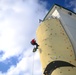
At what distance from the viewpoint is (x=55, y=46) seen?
63.7 feet

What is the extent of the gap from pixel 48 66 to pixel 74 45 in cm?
339

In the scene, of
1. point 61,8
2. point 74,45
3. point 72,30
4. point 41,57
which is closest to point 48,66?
point 41,57

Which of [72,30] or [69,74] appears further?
[72,30]

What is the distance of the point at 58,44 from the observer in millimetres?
19469

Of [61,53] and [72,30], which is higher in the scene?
[72,30]

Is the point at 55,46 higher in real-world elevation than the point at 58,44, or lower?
lower

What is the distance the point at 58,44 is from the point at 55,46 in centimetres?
37

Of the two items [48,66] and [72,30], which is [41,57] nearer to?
[48,66]

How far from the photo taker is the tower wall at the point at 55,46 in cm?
1808

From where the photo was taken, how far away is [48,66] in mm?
18922

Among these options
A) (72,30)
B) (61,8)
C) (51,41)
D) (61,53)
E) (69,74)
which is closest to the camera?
(69,74)

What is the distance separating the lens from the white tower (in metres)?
18.1

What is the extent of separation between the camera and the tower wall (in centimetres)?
1808

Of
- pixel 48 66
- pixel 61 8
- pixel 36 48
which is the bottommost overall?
pixel 48 66
